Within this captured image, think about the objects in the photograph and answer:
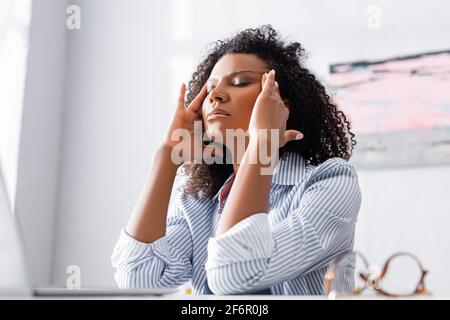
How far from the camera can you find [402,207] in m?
2.24

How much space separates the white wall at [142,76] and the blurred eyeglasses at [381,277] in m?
1.79

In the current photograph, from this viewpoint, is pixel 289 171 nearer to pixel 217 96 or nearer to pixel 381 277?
pixel 217 96

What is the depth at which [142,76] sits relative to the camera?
288 centimetres

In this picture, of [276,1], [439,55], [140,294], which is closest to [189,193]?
[140,294]

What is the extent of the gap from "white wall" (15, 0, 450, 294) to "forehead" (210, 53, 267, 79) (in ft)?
4.71

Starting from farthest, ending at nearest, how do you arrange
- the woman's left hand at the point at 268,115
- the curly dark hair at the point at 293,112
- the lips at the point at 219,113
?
the curly dark hair at the point at 293,112
the lips at the point at 219,113
the woman's left hand at the point at 268,115

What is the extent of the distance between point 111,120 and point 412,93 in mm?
1538

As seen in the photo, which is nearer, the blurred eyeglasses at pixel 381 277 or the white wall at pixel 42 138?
the blurred eyeglasses at pixel 381 277

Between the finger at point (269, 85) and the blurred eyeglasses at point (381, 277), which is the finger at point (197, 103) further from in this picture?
the blurred eyeglasses at point (381, 277)

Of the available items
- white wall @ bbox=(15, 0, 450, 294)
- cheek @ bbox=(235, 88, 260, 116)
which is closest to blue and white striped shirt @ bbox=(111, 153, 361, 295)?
cheek @ bbox=(235, 88, 260, 116)

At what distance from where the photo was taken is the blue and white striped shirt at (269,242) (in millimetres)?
659

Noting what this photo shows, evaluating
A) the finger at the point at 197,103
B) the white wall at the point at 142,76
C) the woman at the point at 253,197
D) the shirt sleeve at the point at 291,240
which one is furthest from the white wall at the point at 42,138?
the shirt sleeve at the point at 291,240

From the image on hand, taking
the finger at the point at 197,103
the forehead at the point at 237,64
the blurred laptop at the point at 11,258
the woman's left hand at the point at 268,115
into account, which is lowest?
the blurred laptop at the point at 11,258
